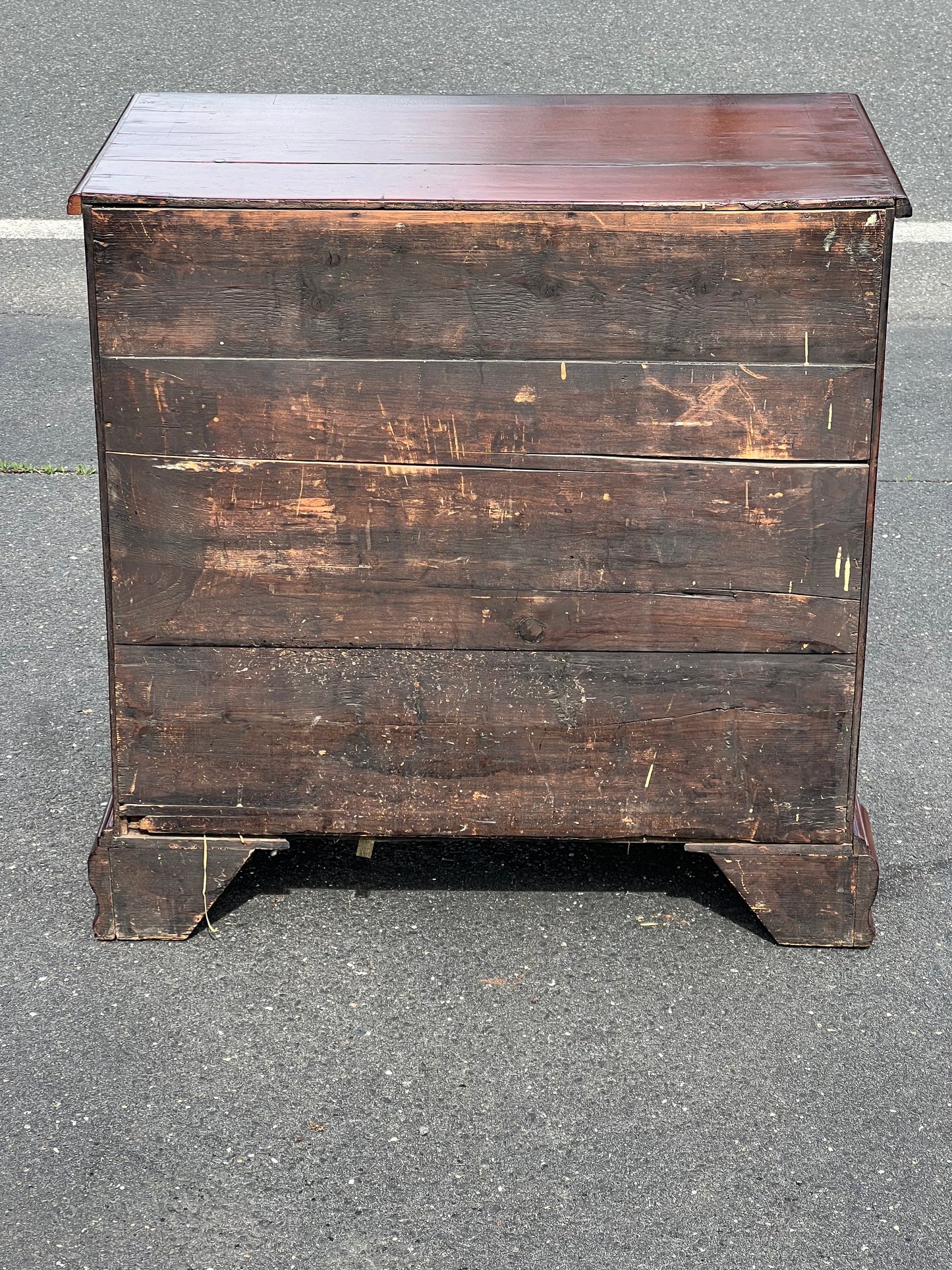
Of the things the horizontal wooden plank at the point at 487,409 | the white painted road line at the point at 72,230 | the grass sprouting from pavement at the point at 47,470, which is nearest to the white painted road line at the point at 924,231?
the white painted road line at the point at 72,230

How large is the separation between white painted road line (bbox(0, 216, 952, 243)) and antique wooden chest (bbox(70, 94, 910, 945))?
161 inches

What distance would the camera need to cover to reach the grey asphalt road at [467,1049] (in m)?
2.24

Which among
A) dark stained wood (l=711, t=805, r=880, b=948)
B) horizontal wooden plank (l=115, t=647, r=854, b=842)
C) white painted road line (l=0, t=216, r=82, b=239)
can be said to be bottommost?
dark stained wood (l=711, t=805, r=880, b=948)

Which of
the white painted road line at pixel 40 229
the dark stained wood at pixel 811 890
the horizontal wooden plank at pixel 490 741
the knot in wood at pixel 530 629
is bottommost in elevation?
the dark stained wood at pixel 811 890

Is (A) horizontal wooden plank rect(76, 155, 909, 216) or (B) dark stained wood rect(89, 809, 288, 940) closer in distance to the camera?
(A) horizontal wooden plank rect(76, 155, 909, 216)

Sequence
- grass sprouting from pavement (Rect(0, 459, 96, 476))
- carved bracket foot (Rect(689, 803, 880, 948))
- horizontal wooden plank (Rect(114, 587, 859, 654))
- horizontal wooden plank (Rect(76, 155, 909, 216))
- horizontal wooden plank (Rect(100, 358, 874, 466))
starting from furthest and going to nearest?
grass sprouting from pavement (Rect(0, 459, 96, 476))
carved bracket foot (Rect(689, 803, 880, 948))
horizontal wooden plank (Rect(114, 587, 859, 654))
horizontal wooden plank (Rect(100, 358, 874, 466))
horizontal wooden plank (Rect(76, 155, 909, 216))

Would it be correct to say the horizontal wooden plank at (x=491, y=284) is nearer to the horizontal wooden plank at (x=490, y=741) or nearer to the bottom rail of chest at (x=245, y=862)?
the horizontal wooden plank at (x=490, y=741)

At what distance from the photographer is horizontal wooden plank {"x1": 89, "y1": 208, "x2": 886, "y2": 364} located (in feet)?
8.03

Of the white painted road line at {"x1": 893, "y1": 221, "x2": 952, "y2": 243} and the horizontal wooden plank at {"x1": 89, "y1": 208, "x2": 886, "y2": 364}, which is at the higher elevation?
the white painted road line at {"x1": 893, "y1": 221, "x2": 952, "y2": 243}

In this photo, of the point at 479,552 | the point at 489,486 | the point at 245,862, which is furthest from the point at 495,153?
the point at 245,862

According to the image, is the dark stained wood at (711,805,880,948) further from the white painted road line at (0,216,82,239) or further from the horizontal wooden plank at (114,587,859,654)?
the white painted road line at (0,216,82,239)

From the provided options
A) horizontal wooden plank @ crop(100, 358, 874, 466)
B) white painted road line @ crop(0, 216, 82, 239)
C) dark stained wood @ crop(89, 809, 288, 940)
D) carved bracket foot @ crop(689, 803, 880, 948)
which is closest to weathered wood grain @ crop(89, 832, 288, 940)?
dark stained wood @ crop(89, 809, 288, 940)

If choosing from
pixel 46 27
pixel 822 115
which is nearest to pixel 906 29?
pixel 46 27

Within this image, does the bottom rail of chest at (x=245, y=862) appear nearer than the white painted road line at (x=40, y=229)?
Yes
